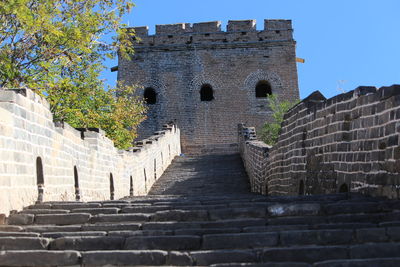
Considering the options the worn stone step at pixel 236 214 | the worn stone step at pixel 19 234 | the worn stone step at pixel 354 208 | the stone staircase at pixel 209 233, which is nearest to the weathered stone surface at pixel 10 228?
the stone staircase at pixel 209 233

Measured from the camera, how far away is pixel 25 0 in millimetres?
12859

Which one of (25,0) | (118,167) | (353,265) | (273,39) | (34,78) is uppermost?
(273,39)

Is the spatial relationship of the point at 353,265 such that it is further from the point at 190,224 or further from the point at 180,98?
the point at 180,98

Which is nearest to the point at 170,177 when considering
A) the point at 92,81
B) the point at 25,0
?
the point at 92,81

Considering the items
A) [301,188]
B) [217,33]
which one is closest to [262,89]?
[217,33]

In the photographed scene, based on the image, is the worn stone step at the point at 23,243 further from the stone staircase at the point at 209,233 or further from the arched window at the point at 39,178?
the arched window at the point at 39,178

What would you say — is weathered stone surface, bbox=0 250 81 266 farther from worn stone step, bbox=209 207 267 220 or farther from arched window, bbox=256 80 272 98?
arched window, bbox=256 80 272 98

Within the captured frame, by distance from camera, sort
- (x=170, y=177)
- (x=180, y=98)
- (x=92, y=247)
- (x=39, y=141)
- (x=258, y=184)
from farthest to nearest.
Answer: (x=180, y=98) → (x=170, y=177) → (x=258, y=184) → (x=39, y=141) → (x=92, y=247)

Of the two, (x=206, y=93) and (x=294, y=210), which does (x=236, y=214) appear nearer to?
(x=294, y=210)

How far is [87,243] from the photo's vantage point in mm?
4734

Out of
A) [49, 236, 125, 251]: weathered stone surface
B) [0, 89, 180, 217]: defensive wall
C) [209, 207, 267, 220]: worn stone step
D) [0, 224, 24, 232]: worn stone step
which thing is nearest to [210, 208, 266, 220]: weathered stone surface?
[209, 207, 267, 220]: worn stone step

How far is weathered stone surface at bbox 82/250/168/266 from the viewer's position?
14.0 ft

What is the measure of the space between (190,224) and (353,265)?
178 centimetres

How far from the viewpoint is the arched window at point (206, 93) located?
27355 mm
